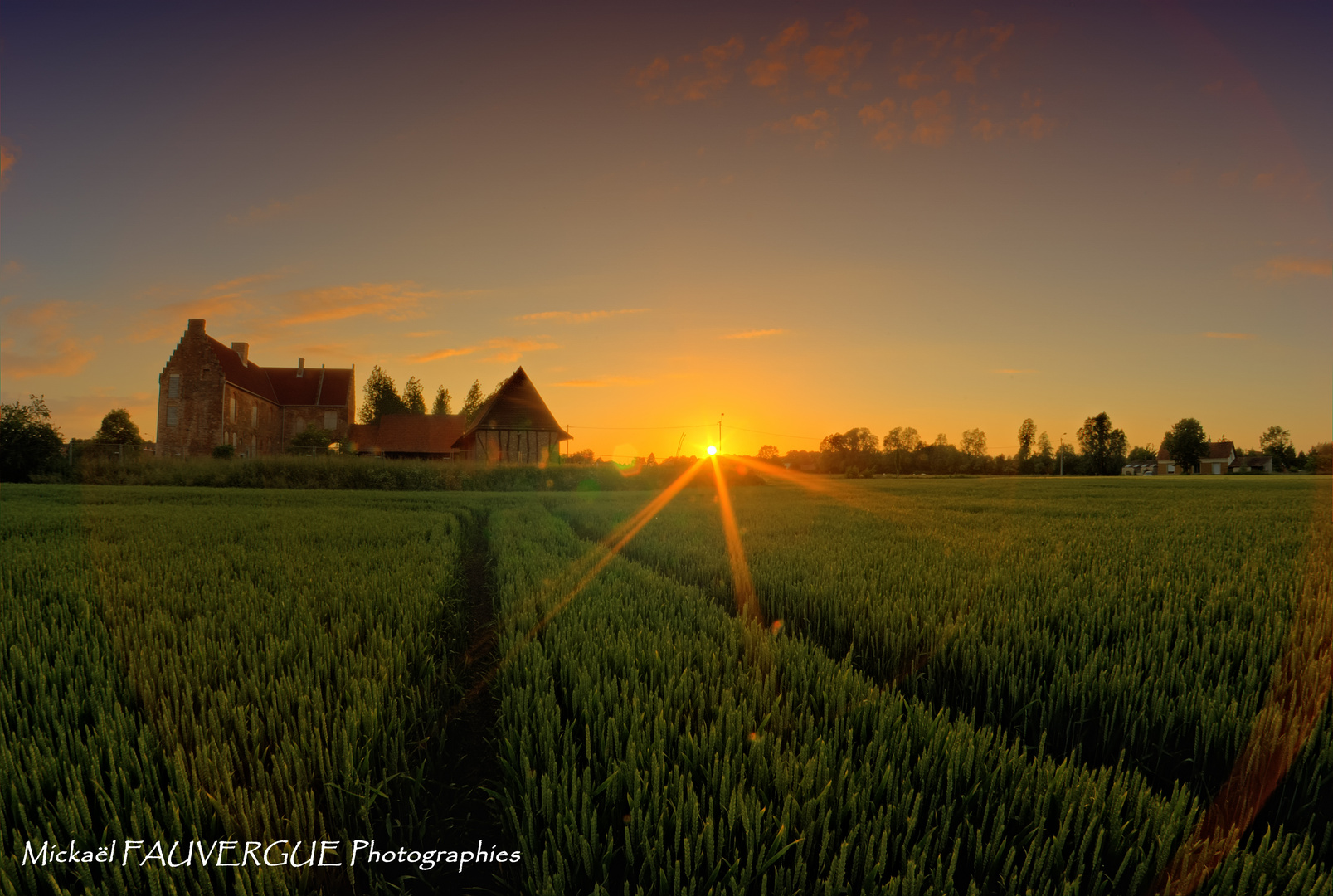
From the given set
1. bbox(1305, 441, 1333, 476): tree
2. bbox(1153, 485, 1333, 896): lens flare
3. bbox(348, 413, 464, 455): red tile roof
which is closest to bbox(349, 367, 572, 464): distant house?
bbox(348, 413, 464, 455): red tile roof

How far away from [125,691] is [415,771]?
1.25 meters

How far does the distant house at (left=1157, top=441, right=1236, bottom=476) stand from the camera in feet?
278

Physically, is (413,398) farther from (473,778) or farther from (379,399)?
(473,778)

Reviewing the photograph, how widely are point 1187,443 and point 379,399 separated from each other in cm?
10511

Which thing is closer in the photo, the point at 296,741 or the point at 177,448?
the point at 296,741

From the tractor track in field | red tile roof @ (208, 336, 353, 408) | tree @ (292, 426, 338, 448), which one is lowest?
the tractor track in field

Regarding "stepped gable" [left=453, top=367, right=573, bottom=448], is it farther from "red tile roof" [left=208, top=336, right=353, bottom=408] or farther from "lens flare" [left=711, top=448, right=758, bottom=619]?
"lens flare" [left=711, top=448, right=758, bottom=619]

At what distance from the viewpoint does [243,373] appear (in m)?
49.5

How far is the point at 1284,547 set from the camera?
261 inches

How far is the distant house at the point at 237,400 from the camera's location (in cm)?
4400

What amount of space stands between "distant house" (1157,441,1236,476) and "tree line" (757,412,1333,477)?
6.97 feet

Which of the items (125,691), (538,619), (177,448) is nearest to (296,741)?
(125,691)

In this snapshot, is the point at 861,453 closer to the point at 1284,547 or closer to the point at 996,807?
the point at 1284,547

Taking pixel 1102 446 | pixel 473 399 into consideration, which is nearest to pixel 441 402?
pixel 473 399
